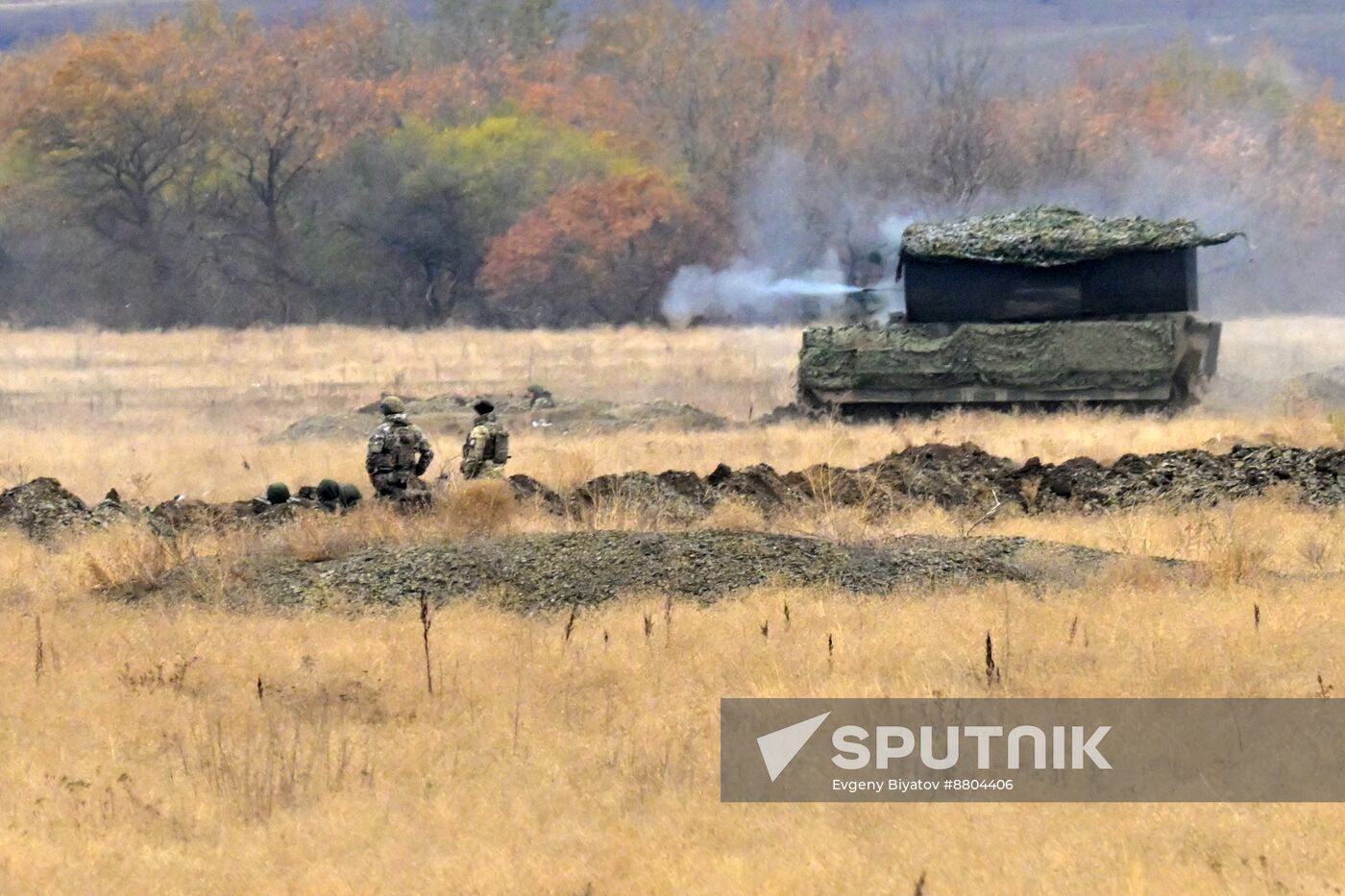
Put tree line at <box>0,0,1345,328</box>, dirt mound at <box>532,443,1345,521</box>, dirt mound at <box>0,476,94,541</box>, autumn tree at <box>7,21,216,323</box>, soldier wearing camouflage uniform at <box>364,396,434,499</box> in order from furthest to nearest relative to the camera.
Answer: autumn tree at <box>7,21,216,323</box>
tree line at <box>0,0,1345,328</box>
soldier wearing camouflage uniform at <box>364,396,434,499</box>
dirt mound at <box>532,443,1345,521</box>
dirt mound at <box>0,476,94,541</box>

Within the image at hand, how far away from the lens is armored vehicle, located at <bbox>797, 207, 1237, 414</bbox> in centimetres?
2464

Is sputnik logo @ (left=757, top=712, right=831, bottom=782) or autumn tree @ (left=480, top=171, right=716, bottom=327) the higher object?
autumn tree @ (left=480, top=171, right=716, bottom=327)

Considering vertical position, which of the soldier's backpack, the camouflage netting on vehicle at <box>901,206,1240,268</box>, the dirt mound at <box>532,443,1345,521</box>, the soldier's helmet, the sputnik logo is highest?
the camouflage netting on vehicle at <box>901,206,1240,268</box>

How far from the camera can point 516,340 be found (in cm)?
4500

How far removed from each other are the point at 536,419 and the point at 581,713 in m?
16.9

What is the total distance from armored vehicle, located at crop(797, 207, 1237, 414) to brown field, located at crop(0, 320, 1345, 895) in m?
9.70

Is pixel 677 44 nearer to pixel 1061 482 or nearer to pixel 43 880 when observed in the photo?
pixel 1061 482

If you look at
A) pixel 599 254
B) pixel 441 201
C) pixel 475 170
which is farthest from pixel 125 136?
pixel 599 254

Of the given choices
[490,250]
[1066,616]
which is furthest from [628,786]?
[490,250]

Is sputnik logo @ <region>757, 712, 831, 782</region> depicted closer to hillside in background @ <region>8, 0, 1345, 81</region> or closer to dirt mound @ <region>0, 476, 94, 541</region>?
dirt mound @ <region>0, 476, 94, 541</region>

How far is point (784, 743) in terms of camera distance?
8.16 m

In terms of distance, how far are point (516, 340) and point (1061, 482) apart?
29657 millimetres

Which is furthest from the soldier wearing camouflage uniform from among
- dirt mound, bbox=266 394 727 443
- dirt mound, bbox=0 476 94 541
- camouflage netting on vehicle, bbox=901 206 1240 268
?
camouflage netting on vehicle, bbox=901 206 1240 268

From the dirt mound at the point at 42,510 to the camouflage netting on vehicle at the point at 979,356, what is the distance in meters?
11.2
